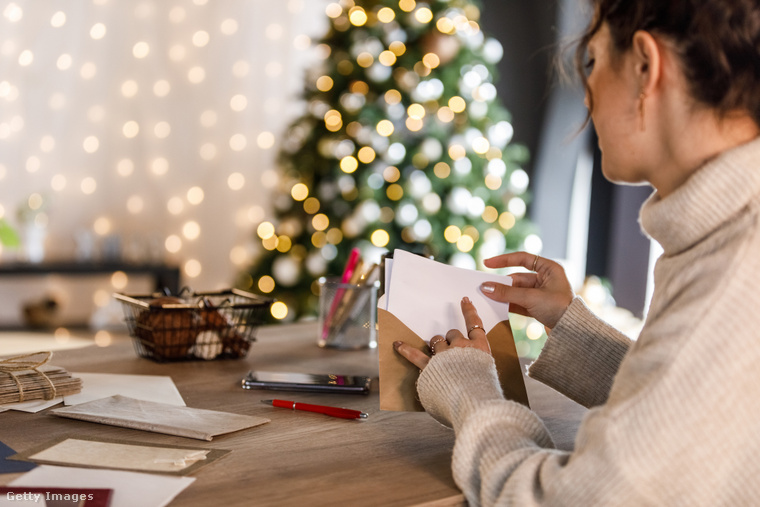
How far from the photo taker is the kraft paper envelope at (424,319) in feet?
2.83

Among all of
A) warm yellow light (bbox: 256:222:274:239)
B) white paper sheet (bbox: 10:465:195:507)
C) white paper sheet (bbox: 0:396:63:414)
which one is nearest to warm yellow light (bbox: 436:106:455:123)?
warm yellow light (bbox: 256:222:274:239)

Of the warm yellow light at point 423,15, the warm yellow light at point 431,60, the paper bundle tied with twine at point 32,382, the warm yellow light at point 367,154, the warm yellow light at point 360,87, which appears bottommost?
the paper bundle tied with twine at point 32,382

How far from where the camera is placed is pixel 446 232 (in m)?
3.09

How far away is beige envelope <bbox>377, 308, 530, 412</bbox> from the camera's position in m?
0.86

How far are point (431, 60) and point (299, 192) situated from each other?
2.79 ft

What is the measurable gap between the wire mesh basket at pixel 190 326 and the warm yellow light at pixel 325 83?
2137 millimetres

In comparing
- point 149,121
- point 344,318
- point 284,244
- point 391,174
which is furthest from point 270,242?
point 344,318

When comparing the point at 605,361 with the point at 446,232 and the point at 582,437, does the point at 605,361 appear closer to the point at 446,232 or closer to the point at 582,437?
the point at 582,437

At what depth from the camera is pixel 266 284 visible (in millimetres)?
3363

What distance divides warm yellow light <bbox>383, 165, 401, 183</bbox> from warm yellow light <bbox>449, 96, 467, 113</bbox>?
37cm

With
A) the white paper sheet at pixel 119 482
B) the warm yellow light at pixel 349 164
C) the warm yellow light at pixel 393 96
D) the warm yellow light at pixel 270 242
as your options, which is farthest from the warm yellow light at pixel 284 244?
A: the white paper sheet at pixel 119 482

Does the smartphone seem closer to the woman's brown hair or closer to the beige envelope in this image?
the beige envelope

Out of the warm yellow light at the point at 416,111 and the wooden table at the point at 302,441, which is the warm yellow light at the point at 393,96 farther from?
the wooden table at the point at 302,441

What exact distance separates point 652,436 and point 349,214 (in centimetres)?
258
